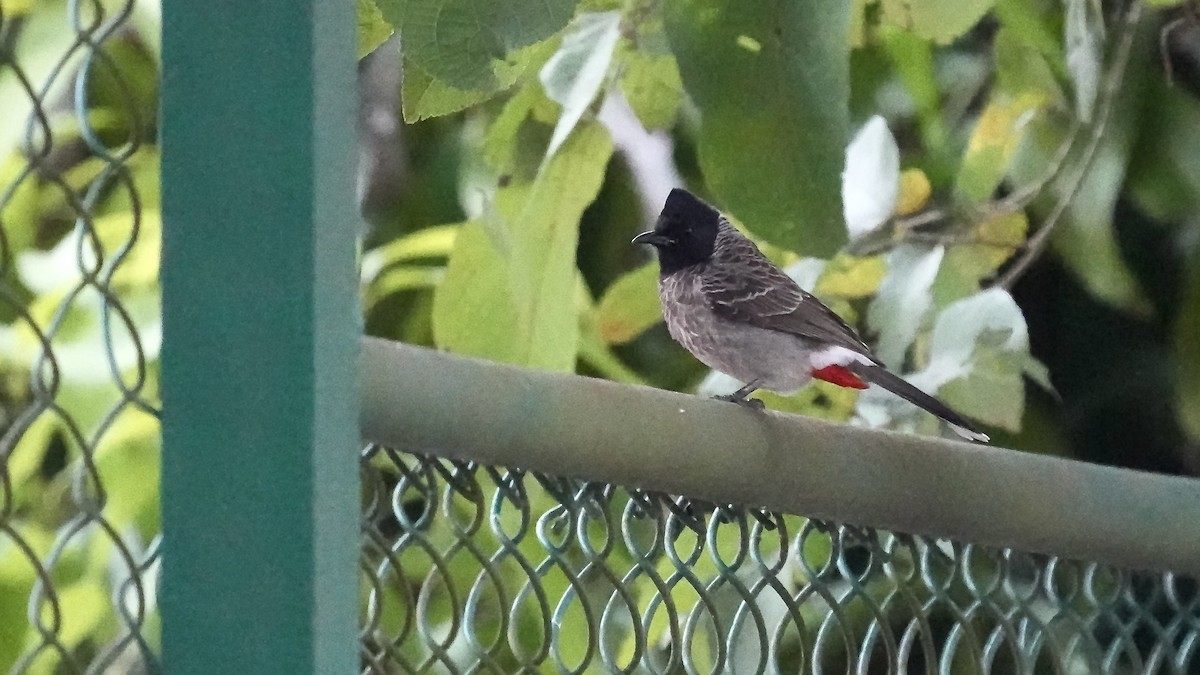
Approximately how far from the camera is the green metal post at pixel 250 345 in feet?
1.86

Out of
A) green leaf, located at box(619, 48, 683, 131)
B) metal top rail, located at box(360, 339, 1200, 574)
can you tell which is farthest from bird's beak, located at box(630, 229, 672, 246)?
metal top rail, located at box(360, 339, 1200, 574)

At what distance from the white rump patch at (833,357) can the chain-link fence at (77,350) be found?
715 millimetres

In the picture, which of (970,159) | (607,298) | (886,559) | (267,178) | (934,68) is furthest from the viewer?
(934,68)

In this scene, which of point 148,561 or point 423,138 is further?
point 423,138

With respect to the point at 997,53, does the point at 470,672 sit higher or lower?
lower

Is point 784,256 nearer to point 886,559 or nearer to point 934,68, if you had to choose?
point 934,68

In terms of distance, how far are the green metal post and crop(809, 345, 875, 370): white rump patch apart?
107 centimetres

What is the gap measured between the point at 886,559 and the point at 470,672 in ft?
1.16

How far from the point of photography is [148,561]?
59cm

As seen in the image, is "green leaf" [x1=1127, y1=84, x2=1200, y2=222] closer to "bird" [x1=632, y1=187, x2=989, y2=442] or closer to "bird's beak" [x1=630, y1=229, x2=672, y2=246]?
"bird" [x1=632, y1=187, x2=989, y2=442]

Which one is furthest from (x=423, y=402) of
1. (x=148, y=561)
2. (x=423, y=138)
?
(x=423, y=138)

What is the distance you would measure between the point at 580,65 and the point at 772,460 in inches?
13.1

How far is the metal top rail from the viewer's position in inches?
29.1

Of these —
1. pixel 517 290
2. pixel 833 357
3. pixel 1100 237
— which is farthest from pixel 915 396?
pixel 1100 237
